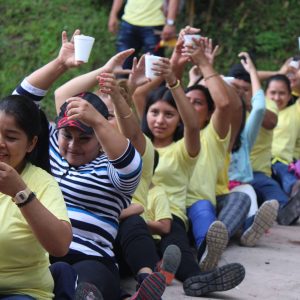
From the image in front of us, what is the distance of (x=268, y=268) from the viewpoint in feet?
Answer: 16.2

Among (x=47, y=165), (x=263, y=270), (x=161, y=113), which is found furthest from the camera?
(x=161, y=113)

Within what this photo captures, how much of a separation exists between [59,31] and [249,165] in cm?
454

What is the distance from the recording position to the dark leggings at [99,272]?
3.63 metres

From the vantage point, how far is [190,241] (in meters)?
5.30

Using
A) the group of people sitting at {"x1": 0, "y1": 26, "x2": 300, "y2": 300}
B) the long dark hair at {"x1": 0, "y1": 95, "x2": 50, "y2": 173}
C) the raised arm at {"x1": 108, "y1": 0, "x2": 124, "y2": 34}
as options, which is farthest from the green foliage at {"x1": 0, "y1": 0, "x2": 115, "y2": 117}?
the long dark hair at {"x1": 0, "y1": 95, "x2": 50, "y2": 173}

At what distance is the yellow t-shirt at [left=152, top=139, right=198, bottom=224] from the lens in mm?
5125

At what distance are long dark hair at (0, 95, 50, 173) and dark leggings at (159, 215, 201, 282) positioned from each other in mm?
1432

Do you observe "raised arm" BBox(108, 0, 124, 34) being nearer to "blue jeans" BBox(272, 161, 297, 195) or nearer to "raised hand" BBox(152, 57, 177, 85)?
"blue jeans" BBox(272, 161, 297, 195)

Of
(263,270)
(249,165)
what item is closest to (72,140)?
(263,270)

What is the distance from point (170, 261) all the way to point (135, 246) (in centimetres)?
20

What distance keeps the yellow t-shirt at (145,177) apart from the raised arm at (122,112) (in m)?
0.06

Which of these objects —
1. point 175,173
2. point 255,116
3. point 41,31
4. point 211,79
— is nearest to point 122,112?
point 175,173

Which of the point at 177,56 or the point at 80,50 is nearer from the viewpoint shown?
the point at 80,50

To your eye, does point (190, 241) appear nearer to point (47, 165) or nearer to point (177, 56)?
point (177, 56)
